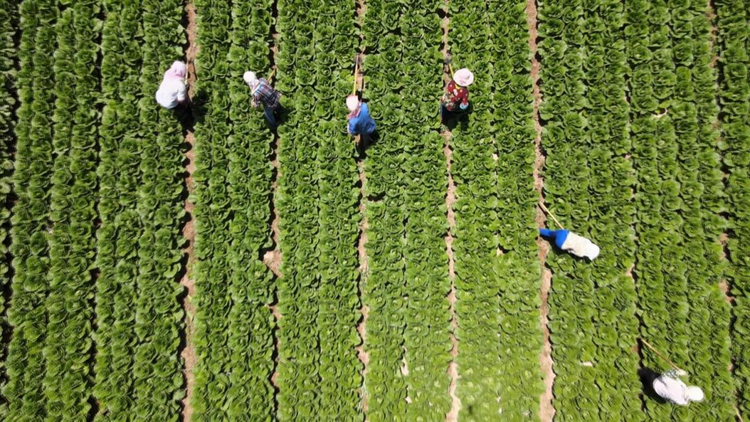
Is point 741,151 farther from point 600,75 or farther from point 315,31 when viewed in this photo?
point 315,31

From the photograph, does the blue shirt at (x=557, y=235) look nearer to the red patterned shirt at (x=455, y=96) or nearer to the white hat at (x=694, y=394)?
the red patterned shirt at (x=455, y=96)

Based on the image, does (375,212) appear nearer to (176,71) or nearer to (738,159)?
(176,71)

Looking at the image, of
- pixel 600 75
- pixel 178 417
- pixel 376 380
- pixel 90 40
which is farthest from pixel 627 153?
pixel 90 40

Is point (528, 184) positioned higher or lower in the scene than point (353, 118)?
lower

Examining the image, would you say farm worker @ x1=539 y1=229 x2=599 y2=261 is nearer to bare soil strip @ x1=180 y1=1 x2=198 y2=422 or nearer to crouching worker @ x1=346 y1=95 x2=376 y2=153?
crouching worker @ x1=346 y1=95 x2=376 y2=153

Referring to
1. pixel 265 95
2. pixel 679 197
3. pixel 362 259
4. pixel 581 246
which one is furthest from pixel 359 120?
pixel 679 197

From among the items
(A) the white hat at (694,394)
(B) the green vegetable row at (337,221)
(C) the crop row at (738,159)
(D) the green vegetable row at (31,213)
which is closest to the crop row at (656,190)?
(A) the white hat at (694,394)
